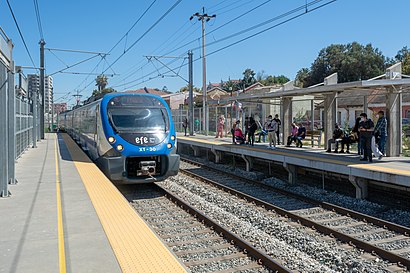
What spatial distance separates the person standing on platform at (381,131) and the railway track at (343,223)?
3.34 metres

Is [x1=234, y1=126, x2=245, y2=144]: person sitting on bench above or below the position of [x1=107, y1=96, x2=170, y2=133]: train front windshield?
below

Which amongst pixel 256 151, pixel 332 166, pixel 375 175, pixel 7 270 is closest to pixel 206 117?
Result: pixel 256 151

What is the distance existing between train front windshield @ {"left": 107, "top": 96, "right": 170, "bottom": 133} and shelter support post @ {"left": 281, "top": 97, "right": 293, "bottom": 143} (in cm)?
764

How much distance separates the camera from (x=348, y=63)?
59781mm

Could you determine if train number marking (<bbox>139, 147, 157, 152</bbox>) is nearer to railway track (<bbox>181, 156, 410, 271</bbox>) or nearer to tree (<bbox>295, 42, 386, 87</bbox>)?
railway track (<bbox>181, 156, 410, 271</bbox>)

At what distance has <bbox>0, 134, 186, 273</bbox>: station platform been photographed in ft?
13.5

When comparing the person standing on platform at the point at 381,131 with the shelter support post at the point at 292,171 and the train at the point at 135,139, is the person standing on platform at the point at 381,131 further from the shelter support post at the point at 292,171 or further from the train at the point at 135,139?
the train at the point at 135,139

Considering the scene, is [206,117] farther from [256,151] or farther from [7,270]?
[7,270]

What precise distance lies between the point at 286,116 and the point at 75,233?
13.4 meters

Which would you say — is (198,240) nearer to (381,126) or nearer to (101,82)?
(381,126)

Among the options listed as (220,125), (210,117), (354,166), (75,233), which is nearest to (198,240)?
(75,233)

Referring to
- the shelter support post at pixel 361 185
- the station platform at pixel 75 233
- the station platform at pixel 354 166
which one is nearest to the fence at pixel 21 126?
the station platform at pixel 75 233

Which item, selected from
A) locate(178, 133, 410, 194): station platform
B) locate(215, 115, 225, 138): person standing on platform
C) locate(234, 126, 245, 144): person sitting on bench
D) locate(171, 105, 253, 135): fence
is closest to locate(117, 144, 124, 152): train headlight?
locate(178, 133, 410, 194): station platform

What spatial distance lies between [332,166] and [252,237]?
4.69m
